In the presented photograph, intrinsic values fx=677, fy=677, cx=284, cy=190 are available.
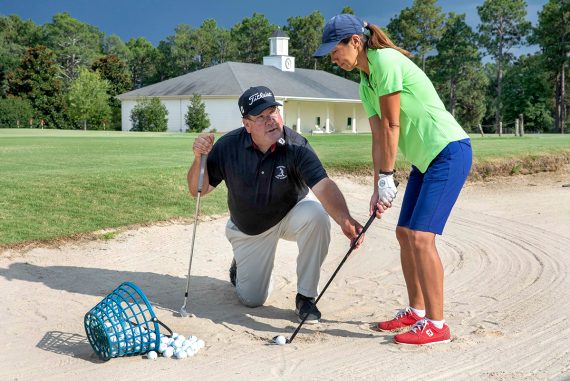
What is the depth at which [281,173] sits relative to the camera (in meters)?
4.98

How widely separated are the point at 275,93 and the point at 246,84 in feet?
7.21

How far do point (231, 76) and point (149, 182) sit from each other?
3856 cm

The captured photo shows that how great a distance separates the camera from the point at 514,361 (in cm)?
413

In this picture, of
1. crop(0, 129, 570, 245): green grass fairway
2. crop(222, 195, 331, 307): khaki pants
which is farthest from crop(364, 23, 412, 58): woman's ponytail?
crop(0, 129, 570, 245): green grass fairway

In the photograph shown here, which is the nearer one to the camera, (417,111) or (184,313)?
(417,111)

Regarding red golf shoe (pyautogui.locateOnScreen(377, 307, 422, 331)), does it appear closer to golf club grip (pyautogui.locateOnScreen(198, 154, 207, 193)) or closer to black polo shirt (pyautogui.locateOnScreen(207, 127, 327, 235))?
black polo shirt (pyautogui.locateOnScreen(207, 127, 327, 235))

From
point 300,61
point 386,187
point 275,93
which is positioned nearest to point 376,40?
point 386,187

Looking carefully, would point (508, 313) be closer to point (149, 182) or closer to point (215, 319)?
point (215, 319)

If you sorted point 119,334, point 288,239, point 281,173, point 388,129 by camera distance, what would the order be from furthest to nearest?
point 288,239 < point 281,173 < point 388,129 < point 119,334

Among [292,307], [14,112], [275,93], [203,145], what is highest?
[275,93]

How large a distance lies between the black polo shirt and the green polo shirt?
0.80m

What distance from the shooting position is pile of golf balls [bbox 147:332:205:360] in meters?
4.21

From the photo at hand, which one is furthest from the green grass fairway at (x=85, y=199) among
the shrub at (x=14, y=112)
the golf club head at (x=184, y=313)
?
the shrub at (x=14, y=112)

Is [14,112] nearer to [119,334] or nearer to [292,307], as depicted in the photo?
[292,307]
